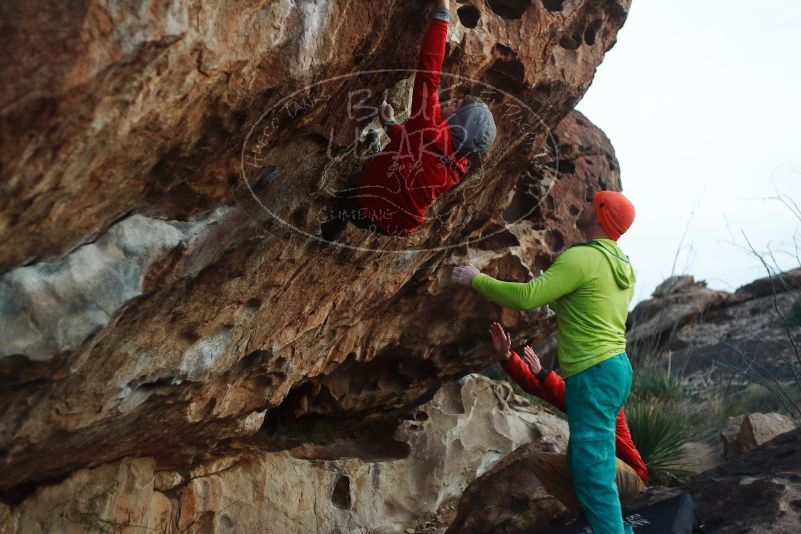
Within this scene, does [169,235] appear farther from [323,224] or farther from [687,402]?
[687,402]

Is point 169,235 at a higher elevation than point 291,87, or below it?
below

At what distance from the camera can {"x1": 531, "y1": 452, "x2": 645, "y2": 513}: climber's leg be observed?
4727 mm

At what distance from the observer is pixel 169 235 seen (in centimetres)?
386

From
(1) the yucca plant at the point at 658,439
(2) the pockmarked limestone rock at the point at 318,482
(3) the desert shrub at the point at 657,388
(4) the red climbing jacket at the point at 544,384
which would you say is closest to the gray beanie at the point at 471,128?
(4) the red climbing jacket at the point at 544,384

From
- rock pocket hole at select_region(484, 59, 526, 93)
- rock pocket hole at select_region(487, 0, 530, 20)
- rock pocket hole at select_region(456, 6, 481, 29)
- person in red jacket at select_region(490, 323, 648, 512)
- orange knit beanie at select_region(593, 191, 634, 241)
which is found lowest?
person in red jacket at select_region(490, 323, 648, 512)

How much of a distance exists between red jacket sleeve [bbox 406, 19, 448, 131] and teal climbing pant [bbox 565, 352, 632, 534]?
1.60 m

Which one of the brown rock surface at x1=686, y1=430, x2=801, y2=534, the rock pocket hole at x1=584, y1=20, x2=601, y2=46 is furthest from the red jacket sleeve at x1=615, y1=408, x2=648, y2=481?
the rock pocket hole at x1=584, y1=20, x2=601, y2=46

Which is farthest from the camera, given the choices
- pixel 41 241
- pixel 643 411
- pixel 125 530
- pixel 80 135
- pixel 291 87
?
pixel 643 411

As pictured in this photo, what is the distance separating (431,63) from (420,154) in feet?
1.68

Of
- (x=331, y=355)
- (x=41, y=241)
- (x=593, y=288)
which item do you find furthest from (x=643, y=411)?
(x=41, y=241)

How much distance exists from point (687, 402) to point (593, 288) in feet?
20.3

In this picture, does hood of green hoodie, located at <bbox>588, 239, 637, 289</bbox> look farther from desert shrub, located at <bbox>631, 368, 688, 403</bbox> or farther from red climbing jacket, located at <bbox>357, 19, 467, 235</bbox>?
desert shrub, located at <bbox>631, 368, 688, 403</bbox>

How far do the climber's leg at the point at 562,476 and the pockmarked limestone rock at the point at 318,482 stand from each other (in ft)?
3.41

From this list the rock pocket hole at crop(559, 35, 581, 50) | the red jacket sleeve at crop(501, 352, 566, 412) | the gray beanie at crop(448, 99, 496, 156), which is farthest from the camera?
the rock pocket hole at crop(559, 35, 581, 50)
